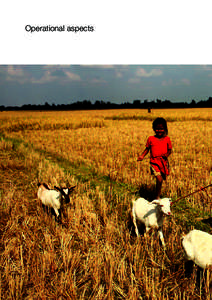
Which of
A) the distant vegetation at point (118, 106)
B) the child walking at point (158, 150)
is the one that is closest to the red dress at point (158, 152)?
the child walking at point (158, 150)

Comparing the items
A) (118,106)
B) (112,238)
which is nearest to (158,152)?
(112,238)

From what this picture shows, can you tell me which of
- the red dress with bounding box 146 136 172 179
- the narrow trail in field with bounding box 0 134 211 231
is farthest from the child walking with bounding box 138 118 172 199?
the narrow trail in field with bounding box 0 134 211 231

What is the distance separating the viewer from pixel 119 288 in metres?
2.23

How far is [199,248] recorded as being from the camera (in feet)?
6.91

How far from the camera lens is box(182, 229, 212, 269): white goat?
205 cm

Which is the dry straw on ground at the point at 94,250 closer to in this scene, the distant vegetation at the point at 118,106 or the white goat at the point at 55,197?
the white goat at the point at 55,197

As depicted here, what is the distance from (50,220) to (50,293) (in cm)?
163

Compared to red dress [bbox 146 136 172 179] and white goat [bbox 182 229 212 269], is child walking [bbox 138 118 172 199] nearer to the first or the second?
red dress [bbox 146 136 172 179]

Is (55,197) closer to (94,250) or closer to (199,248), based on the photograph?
(94,250)

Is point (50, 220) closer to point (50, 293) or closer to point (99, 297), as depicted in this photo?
point (50, 293)

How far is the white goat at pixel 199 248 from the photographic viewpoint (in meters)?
2.05

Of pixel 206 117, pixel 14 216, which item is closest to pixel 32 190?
pixel 14 216

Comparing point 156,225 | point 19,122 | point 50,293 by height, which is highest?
point 19,122

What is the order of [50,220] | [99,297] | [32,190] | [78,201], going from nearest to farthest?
[99,297] < [50,220] < [78,201] < [32,190]
